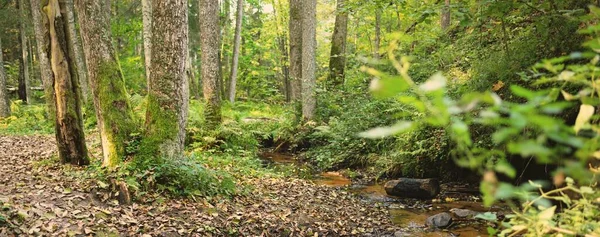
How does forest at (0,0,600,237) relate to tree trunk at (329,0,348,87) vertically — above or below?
below

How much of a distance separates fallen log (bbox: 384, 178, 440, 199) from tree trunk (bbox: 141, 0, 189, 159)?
181 inches

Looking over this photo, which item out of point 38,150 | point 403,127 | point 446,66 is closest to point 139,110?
point 38,150

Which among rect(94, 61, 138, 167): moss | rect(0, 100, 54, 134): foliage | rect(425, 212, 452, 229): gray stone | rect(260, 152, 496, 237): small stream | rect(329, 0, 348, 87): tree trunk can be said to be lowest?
rect(260, 152, 496, 237): small stream

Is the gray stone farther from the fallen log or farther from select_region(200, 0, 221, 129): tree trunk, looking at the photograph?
select_region(200, 0, 221, 129): tree trunk

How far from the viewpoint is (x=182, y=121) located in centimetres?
635

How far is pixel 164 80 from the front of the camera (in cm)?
604

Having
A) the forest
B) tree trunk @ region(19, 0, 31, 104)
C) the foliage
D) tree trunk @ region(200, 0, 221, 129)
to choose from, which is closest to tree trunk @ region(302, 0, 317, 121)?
the forest

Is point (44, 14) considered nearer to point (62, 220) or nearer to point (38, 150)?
point (62, 220)

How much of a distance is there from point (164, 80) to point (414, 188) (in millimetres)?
5316

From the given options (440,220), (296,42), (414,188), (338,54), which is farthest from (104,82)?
(338,54)

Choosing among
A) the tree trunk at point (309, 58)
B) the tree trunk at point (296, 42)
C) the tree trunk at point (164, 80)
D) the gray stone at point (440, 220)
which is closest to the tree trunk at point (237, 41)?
the tree trunk at point (296, 42)

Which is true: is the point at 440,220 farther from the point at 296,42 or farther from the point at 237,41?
the point at 237,41

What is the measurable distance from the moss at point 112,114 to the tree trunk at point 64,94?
66 cm

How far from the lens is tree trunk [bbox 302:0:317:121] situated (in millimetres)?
12613
